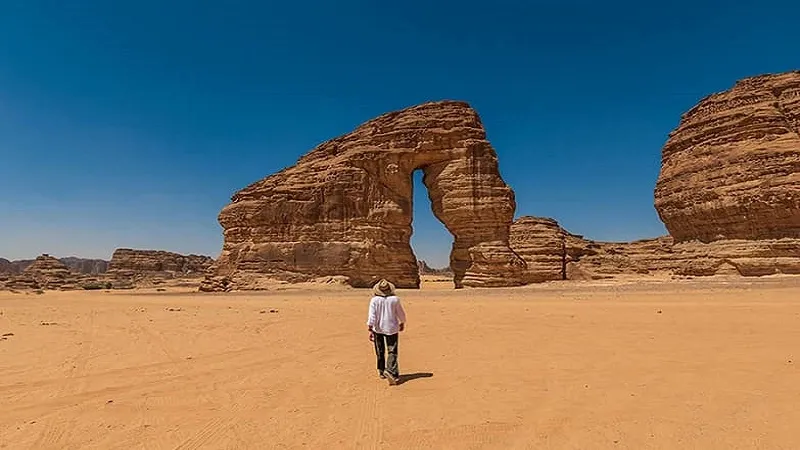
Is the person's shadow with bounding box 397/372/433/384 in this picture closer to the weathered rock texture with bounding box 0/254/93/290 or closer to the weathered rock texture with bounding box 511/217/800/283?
the weathered rock texture with bounding box 511/217/800/283

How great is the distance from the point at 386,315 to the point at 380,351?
51cm

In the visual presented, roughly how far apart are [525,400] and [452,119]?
28.9m

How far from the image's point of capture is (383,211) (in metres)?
31.6

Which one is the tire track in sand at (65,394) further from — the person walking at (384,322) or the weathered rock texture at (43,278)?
the weathered rock texture at (43,278)

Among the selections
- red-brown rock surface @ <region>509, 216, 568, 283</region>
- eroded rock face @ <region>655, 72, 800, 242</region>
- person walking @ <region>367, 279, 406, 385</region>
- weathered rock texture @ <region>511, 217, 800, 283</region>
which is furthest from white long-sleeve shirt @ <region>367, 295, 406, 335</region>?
eroded rock face @ <region>655, 72, 800, 242</region>

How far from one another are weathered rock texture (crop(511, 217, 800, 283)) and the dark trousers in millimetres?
30250

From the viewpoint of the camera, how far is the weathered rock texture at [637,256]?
29281 millimetres

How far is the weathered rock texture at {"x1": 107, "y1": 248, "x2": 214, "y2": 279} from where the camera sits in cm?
6856

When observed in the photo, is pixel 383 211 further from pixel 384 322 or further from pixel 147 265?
pixel 147 265

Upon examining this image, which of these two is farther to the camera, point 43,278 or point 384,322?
point 43,278

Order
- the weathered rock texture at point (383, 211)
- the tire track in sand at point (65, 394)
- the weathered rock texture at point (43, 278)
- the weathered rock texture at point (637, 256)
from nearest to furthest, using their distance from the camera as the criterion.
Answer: the tire track in sand at point (65, 394)
the weathered rock texture at point (637, 256)
the weathered rock texture at point (383, 211)
the weathered rock texture at point (43, 278)

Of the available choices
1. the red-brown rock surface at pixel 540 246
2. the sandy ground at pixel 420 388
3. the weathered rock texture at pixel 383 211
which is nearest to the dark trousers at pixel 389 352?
the sandy ground at pixel 420 388

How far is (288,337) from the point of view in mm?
9414

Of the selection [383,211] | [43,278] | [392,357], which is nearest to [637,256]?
[383,211]
